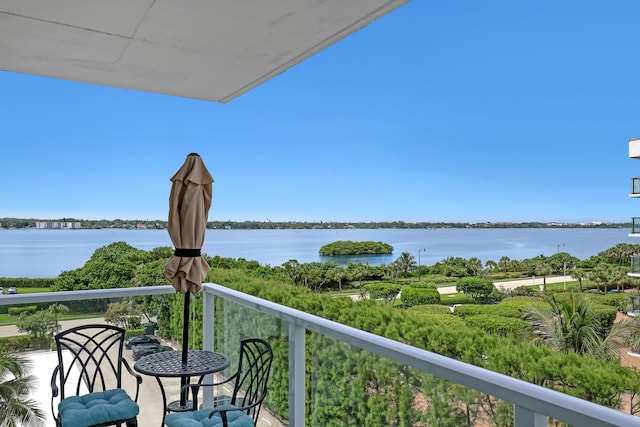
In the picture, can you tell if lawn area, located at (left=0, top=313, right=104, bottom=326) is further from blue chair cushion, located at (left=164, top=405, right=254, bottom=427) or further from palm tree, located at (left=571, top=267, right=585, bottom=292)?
palm tree, located at (left=571, top=267, right=585, bottom=292)

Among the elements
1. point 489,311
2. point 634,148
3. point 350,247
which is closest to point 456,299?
point 489,311

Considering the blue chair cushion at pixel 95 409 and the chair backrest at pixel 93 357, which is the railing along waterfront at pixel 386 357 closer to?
the chair backrest at pixel 93 357

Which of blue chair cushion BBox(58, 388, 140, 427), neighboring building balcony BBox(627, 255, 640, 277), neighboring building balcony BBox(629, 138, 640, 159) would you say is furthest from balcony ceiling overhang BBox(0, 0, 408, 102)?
neighboring building balcony BBox(627, 255, 640, 277)

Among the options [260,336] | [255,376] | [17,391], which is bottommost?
[17,391]

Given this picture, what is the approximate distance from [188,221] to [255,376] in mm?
1020

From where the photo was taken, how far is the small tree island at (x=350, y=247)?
37188 millimetres

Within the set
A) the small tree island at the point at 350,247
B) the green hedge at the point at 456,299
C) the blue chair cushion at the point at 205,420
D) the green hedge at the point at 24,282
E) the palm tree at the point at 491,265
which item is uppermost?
the blue chair cushion at the point at 205,420

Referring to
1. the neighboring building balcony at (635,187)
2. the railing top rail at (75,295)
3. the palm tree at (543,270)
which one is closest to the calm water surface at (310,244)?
the palm tree at (543,270)

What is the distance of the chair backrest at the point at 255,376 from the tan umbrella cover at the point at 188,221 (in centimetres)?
53

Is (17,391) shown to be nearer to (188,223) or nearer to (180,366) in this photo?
(180,366)

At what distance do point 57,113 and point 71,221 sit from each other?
17237 millimetres

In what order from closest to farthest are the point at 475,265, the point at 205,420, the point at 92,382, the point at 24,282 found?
the point at 205,420 → the point at 92,382 → the point at 24,282 → the point at 475,265

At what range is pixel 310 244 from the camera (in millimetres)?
37250

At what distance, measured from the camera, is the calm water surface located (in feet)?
78.8
